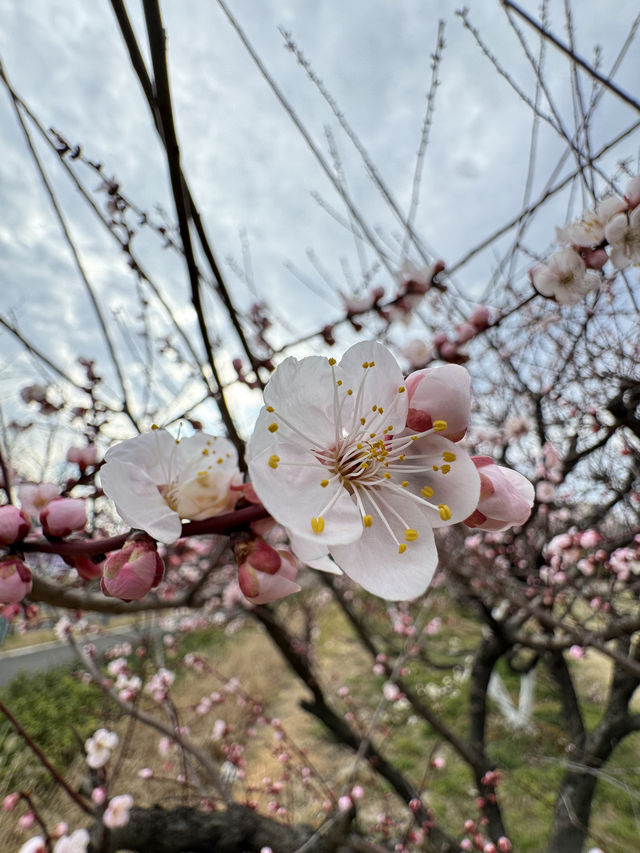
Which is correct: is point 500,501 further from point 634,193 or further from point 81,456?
point 634,193

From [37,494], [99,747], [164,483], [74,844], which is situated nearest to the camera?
[164,483]

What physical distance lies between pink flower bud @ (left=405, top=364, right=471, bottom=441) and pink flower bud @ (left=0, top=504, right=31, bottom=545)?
0.43 meters

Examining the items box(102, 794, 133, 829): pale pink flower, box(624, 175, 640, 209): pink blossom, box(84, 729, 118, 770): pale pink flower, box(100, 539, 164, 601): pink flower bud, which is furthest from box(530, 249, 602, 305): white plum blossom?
box(84, 729, 118, 770): pale pink flower

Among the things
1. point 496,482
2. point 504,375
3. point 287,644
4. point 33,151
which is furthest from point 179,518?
point 504,375

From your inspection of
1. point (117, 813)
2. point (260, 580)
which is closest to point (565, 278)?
point (260, 580)

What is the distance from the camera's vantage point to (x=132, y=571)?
0.40 m

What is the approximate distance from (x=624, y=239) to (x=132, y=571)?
104 cm

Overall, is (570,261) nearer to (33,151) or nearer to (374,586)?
(374,586)

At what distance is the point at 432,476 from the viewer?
422mm

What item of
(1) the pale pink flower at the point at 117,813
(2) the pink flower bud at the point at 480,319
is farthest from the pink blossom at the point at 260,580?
(1) the pale pink flower at the point at 117,813

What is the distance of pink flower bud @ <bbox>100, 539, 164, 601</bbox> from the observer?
0.40 meters

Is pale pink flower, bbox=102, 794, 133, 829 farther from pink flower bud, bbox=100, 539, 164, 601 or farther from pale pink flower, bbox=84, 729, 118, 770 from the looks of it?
pink flower bud, bbox=100, 539, 164, 601

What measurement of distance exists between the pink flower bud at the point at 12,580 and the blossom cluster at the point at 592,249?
1040 mm

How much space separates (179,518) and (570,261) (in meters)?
0.93
